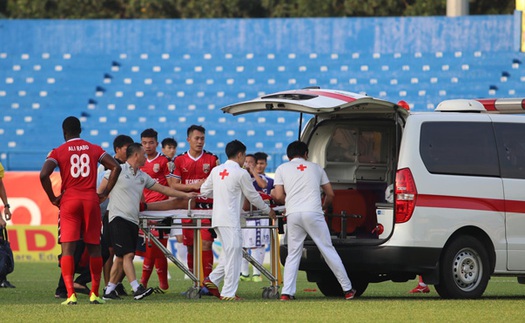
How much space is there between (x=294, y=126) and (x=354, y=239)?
17814 millimetres

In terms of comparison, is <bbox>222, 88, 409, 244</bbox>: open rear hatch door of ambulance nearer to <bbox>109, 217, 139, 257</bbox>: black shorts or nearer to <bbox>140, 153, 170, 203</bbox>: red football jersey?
<bbox>109, 217, 139, 257</bbox>: black shorts

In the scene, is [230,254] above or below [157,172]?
below

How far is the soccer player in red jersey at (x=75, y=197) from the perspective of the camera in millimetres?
12516

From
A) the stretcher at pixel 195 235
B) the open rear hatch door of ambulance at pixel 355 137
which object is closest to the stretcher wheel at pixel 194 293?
the stretcher at pixel 195 235

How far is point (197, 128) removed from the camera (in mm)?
14766

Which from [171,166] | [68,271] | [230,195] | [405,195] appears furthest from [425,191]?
[68,271]

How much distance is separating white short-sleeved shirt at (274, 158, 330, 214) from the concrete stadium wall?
18482mm

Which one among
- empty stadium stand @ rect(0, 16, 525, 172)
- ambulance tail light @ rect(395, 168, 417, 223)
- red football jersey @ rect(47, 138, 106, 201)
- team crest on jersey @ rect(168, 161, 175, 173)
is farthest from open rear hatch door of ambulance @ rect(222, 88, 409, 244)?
empty stadium stand @ rect(0, 16, 525, 172)

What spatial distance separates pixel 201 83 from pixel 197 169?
57.0 feet

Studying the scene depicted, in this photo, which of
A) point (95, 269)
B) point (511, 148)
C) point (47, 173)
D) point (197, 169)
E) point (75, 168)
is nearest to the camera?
point (47, 173)

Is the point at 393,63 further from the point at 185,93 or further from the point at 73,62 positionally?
the point at 73,62

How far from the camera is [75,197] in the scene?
41.3 ft

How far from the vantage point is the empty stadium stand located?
31.0 meters

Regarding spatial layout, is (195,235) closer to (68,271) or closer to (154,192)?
(154,192)
